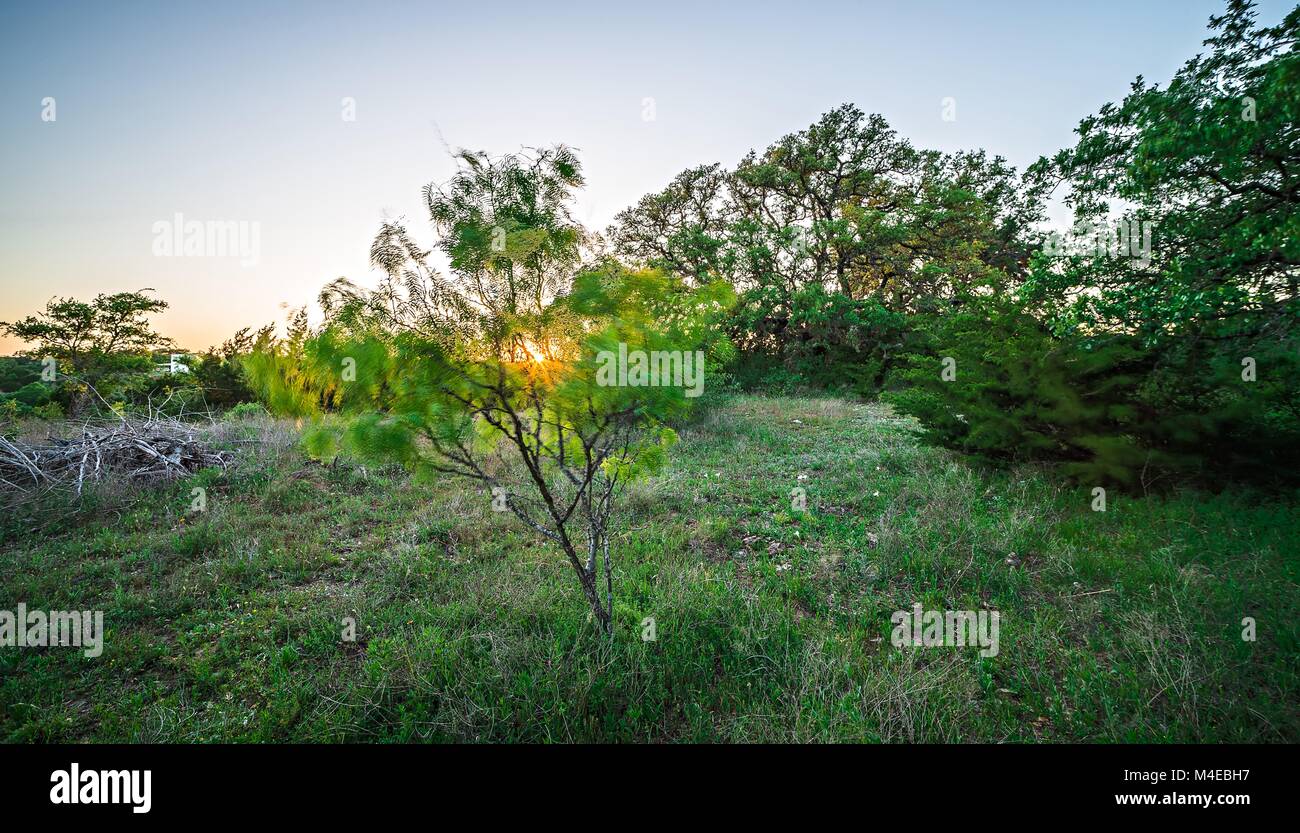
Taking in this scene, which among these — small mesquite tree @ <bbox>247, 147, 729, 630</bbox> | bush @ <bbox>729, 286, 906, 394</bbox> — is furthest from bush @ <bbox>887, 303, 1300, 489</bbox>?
bush @ <bbox>729, 286, 906, 394</bbox>

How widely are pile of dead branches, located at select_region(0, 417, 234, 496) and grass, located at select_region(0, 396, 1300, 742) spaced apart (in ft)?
3.13

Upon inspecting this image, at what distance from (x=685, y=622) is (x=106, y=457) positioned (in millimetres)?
9345

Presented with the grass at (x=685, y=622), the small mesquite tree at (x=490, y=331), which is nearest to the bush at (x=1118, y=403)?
the grass at (x=685, y=622)

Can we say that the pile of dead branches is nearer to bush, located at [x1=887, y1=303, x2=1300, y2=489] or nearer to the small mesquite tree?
the small mesquite tree

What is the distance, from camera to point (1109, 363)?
551 cm

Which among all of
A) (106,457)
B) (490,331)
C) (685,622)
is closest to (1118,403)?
(685,622)

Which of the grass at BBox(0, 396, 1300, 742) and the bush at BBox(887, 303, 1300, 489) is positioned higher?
the bush at BBox(887, 303, 1300, 489)

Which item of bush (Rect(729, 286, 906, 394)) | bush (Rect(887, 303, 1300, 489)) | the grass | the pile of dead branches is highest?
bush (Rect(729, 286, 906, 394))

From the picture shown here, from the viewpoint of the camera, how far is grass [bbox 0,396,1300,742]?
8.54ft

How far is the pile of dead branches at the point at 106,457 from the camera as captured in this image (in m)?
6.42

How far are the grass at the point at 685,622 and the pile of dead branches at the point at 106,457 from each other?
0.95 meters
